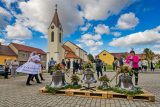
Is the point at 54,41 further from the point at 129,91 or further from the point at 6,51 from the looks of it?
the point at 129,91

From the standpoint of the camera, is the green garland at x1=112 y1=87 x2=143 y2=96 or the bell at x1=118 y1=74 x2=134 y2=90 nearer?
the green garland at x1=112 y1=87 x2=143 y2=96

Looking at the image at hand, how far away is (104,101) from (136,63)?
5.98 metres

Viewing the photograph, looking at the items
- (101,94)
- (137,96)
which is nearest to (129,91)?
(137,96)

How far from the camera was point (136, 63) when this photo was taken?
45.5 feet

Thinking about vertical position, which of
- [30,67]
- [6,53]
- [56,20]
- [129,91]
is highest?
[56,20]

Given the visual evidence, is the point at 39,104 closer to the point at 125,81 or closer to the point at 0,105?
the point at 0,105

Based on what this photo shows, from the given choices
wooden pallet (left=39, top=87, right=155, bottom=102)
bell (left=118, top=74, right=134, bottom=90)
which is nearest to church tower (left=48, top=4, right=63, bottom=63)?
wooden pallet (left=39, top=87, right=155, bottom=102)

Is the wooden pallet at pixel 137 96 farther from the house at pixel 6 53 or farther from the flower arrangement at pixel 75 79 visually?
the house at pixel 6 53

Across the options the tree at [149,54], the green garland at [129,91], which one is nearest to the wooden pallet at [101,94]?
the green garland at [129,91]

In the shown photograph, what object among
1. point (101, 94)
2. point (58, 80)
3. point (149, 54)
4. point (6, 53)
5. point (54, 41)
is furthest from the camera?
point (149, 54)

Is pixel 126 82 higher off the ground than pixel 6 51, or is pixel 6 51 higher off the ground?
pixel 6 51

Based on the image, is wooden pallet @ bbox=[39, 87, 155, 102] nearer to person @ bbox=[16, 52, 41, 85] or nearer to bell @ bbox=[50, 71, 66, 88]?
bell @ bbox=[50, 71, 66, 88]

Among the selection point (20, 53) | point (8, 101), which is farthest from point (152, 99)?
point (20, 53)

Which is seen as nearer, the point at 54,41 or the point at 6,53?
the point at 54,41
